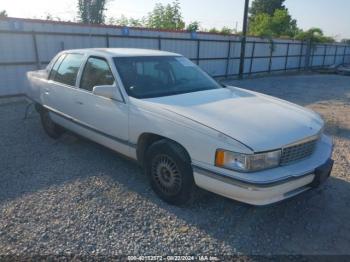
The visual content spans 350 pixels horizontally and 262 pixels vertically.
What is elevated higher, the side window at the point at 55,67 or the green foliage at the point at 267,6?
Answer: the green foliage at the point at 267,6

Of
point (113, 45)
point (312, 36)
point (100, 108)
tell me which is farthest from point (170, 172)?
point (312, 36)

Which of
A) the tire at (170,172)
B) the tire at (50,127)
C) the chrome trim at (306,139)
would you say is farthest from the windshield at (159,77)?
Answer: the tire at (50,127)

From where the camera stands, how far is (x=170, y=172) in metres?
3.44

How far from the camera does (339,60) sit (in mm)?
30312

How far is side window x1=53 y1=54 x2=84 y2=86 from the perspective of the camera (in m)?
4.70

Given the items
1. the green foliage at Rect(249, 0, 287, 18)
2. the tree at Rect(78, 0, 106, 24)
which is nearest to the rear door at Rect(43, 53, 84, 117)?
the tree at Rect(78, 0, 106, 24)

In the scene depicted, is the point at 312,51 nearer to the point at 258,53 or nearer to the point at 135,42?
the point at 258,53

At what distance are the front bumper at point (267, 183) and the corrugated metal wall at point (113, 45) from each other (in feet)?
16.5

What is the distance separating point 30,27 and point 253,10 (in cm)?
5085

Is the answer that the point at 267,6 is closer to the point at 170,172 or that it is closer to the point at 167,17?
the point at 167,17

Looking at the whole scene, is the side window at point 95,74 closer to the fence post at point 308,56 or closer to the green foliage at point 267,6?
the fence post at point 308,56

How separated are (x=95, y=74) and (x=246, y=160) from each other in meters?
2.48

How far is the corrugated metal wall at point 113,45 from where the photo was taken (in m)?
9.04

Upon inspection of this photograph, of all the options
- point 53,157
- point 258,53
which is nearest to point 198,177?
point 53,157
